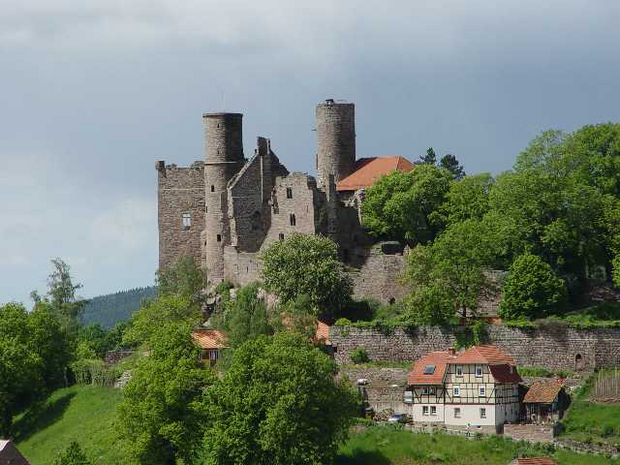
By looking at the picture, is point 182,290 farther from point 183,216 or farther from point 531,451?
point 531,451

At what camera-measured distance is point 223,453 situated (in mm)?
68312

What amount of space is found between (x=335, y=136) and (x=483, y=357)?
23874 millimetres

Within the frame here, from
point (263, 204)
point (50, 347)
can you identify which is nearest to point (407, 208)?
point (263, 204)

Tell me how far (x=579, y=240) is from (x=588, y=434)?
12.9m

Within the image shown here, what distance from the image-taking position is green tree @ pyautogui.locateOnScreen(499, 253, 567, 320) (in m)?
77.3

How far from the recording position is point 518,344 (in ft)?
249

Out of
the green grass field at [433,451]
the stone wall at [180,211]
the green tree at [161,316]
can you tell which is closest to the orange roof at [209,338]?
the green tree at [161,316]

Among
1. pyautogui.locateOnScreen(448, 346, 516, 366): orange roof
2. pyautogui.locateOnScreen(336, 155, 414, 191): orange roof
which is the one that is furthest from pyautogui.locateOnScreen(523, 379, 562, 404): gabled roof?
pyautogui.locateOnScreen(336, 155, 414, 191): orange roof

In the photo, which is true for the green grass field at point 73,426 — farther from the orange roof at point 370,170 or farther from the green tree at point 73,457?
the orange roof at point 370,170

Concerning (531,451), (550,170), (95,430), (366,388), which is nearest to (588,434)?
(531,451)

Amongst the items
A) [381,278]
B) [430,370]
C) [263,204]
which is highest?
[263,204]

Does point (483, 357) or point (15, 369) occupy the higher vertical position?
point (15, 369)

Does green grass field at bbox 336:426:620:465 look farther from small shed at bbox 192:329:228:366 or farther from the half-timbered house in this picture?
small shed at bbox 192:329:228:366

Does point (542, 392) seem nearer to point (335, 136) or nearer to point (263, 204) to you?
point (263, 204)
